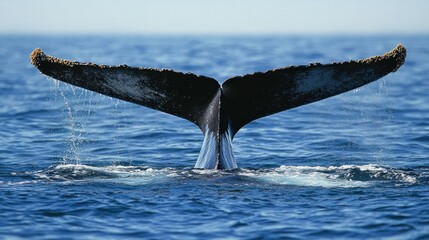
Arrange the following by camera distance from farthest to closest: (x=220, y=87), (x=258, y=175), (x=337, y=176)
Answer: (x=337, y=176)
(x=258, y=175)
(x=220, y=87)

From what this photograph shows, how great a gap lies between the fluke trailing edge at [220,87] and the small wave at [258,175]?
0.74 feet

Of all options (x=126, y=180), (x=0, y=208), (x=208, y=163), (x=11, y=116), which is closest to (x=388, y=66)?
(x=208, y=163)

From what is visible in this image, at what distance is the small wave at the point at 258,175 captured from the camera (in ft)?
29.6

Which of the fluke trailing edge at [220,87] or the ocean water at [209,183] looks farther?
the fluke trailing edge at [220,87]

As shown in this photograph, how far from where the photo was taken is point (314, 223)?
759 cm

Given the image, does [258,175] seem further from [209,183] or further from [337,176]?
[337,176]

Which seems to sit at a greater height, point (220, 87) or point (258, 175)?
point (220, 87)

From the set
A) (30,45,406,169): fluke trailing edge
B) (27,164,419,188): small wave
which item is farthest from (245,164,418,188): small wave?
(30,45,406,169): fluke trailing edge

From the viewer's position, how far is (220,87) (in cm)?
912

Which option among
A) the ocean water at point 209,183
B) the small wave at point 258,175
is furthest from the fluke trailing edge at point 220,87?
the ocean water at point 209,183

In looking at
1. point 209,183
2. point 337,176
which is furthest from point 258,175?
point 337,176

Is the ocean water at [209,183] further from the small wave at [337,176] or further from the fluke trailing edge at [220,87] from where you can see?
the fluke trailing edge at [220,87]

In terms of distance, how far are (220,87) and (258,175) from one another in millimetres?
1095

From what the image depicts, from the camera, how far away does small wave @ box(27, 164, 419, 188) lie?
29.6 feet
